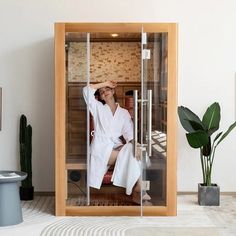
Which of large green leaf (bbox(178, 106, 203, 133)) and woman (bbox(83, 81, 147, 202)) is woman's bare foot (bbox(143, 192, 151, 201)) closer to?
woman (bbox(83, 81, 147, 202))

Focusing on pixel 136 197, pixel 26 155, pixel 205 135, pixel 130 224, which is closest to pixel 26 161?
pixel 26 155

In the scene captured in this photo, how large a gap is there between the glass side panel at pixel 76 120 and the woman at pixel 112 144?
0.11 meters

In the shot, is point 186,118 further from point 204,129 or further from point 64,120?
point 64,120

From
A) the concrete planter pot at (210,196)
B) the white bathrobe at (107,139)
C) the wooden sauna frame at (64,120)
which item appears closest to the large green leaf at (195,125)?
the wooden sauna frame at (64,120)

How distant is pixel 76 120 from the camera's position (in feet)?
14.6

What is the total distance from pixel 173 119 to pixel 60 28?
1495mm

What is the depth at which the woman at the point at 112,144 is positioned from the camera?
14.6ft

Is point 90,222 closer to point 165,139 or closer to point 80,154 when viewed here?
point 80,154

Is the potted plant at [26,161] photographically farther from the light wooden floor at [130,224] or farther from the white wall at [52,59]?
the light wooden floor at [130,224]

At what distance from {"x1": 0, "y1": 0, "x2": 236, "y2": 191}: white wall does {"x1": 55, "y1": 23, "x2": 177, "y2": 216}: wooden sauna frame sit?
0.97 meters

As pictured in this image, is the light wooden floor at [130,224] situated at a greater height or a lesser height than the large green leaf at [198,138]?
lesser

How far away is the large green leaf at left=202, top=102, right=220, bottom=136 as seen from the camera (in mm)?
4875

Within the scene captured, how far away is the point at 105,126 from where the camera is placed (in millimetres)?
4453

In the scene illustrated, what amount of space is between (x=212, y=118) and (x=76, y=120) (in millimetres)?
1586
